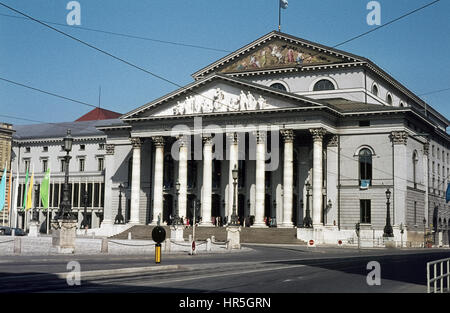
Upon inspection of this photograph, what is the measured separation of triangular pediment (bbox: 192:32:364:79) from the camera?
72562 mm

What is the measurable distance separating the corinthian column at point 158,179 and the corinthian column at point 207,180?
5.42m

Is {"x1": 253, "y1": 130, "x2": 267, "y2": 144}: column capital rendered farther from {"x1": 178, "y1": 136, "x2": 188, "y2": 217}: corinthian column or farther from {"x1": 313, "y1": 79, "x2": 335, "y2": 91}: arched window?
{"x1": 313, "y1": 79, "x2": 335, "y2": 91}: arched window

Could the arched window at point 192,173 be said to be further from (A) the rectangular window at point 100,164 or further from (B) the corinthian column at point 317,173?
(A) the rectangular window at point 100,164

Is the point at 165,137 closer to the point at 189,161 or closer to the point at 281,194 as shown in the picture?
the point at 189,161

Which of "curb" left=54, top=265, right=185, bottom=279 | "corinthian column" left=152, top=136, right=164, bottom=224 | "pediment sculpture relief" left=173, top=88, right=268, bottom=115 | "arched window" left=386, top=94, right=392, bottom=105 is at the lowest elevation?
"curb" left=54, top=265, right=185, bottom=279

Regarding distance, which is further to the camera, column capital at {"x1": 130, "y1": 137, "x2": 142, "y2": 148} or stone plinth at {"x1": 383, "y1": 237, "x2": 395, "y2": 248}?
column capital at {"x1": 130, "y1": 137, "x2": 142, "y2": 148}

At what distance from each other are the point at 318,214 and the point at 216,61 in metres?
24.4

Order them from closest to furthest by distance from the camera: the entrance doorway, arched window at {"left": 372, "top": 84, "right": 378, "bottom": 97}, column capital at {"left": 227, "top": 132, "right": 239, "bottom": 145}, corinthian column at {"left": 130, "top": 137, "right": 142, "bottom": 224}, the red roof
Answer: column capital at {"left": 227, "top": 132, "right": 239, "bottom": 145}
corinthian column at {"left": 130, "top": 137, "right": 142, "bottom": 224}
arched window at {"left": 372, "top": 84, "right": 378, "bottom": 97}
the entrance doorway
the red roof

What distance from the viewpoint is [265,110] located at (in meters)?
66.6

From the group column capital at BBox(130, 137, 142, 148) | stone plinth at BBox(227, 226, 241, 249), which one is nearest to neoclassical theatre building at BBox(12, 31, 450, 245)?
column capital at BBox(130, 137, 142, 148)

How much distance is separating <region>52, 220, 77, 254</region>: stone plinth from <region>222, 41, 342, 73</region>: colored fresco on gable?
1702 inches

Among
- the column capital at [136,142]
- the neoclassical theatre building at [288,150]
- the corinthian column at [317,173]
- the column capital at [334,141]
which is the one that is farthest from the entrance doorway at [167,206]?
the column capital at [334,141]

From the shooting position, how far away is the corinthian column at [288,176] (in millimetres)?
64438

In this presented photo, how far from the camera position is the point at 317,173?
211 feet
